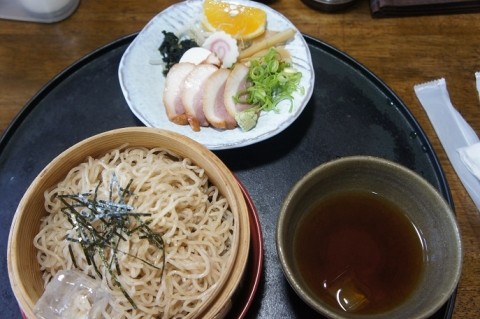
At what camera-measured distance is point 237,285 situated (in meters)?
1.43

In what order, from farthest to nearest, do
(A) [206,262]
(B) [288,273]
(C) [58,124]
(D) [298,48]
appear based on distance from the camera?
(D) [298,48]
(C) [58,124]
(A) [206,262]
(B) [288,273]

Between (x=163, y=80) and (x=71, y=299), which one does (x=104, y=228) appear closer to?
(x=71, y=299)

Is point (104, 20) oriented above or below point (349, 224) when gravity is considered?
above

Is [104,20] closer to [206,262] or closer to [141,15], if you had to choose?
[141,15]

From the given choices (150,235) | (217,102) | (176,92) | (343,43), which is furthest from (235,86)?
(150,235)

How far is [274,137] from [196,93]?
393 mm

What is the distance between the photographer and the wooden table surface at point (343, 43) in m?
2.19

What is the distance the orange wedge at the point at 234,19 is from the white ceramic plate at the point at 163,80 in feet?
0.15

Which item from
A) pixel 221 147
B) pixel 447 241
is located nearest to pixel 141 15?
pixel 221 147

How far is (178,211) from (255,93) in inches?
28.4

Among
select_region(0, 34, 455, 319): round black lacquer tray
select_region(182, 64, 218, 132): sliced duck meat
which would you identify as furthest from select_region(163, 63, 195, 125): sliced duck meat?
select_region(0, 34, 455, 319): round black lacquer tray

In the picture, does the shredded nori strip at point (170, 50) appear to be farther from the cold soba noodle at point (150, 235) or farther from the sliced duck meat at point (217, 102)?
the cold soba noodle at point (150, 235)

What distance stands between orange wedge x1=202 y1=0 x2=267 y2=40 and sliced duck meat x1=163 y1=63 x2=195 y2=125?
0.92ft

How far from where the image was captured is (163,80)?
7.24ft
